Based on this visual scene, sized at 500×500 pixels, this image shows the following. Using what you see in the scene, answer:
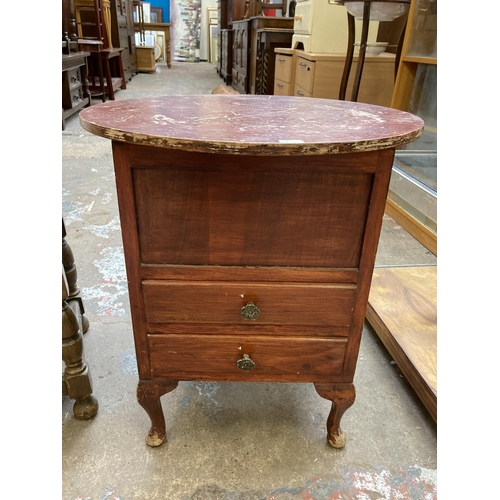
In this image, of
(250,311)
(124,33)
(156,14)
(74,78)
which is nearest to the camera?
(250,311)

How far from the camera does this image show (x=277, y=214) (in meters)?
0.83

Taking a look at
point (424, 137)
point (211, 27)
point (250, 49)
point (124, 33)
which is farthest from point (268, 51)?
point (211, 27)

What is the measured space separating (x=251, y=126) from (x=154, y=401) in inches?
28.5

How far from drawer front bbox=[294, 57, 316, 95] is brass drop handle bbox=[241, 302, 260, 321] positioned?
2.59m

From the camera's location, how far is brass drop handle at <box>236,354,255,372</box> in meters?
0.98

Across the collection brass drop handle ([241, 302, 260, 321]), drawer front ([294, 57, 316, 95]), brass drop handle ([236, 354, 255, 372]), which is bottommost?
brass drop handle ([236, 354, 255, 372])

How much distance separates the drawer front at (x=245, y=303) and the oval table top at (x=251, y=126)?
329 mm

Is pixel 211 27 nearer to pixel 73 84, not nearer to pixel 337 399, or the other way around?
pixel 73 84

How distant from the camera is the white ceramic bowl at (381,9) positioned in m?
2.35

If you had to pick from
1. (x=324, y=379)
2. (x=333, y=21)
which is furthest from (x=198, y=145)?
(x=333, y=21)

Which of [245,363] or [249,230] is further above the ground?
[249,230]

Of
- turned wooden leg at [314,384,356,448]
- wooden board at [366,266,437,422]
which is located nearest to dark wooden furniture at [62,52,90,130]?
wooden board at [366,266,437,422]

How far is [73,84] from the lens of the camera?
4168 millimetres

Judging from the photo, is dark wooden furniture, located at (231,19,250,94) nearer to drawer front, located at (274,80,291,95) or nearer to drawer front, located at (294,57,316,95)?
drawer front, located at (274,80,291,95)
